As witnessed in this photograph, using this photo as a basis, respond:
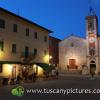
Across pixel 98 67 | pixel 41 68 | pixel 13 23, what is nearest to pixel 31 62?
pixel 41 68

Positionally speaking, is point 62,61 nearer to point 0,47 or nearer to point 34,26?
point 34,26

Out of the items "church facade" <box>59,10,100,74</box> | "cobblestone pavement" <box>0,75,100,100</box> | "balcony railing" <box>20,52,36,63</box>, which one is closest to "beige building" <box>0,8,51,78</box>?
"balcony railing" <box>20,52,36,63</box>

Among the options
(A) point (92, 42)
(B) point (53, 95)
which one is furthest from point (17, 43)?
(A) point (92, 42)

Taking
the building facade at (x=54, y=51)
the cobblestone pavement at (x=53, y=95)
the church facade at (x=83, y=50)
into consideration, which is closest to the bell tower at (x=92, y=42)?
the church facade at (x=83, y=50)

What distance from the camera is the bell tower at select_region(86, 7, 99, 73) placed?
58594 mm

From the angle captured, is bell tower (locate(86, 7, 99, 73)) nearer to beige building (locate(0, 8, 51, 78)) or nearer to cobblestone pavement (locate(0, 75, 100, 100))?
beige building (locate(0, 8, 51, 78))

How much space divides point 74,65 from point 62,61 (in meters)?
3.38

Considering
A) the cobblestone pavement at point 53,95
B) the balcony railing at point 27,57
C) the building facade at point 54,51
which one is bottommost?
the cobblestone pavement at point 53,95

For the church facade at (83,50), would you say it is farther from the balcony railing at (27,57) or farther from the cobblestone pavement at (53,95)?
the cobblestone pavement at (53,95)

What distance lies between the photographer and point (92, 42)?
2328 inches

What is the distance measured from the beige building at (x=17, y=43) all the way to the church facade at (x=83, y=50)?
18645mm

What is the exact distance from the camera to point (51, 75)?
39.0 meters

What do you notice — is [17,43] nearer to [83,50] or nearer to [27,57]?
[27,57]

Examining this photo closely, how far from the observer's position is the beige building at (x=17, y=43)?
1255 inches
